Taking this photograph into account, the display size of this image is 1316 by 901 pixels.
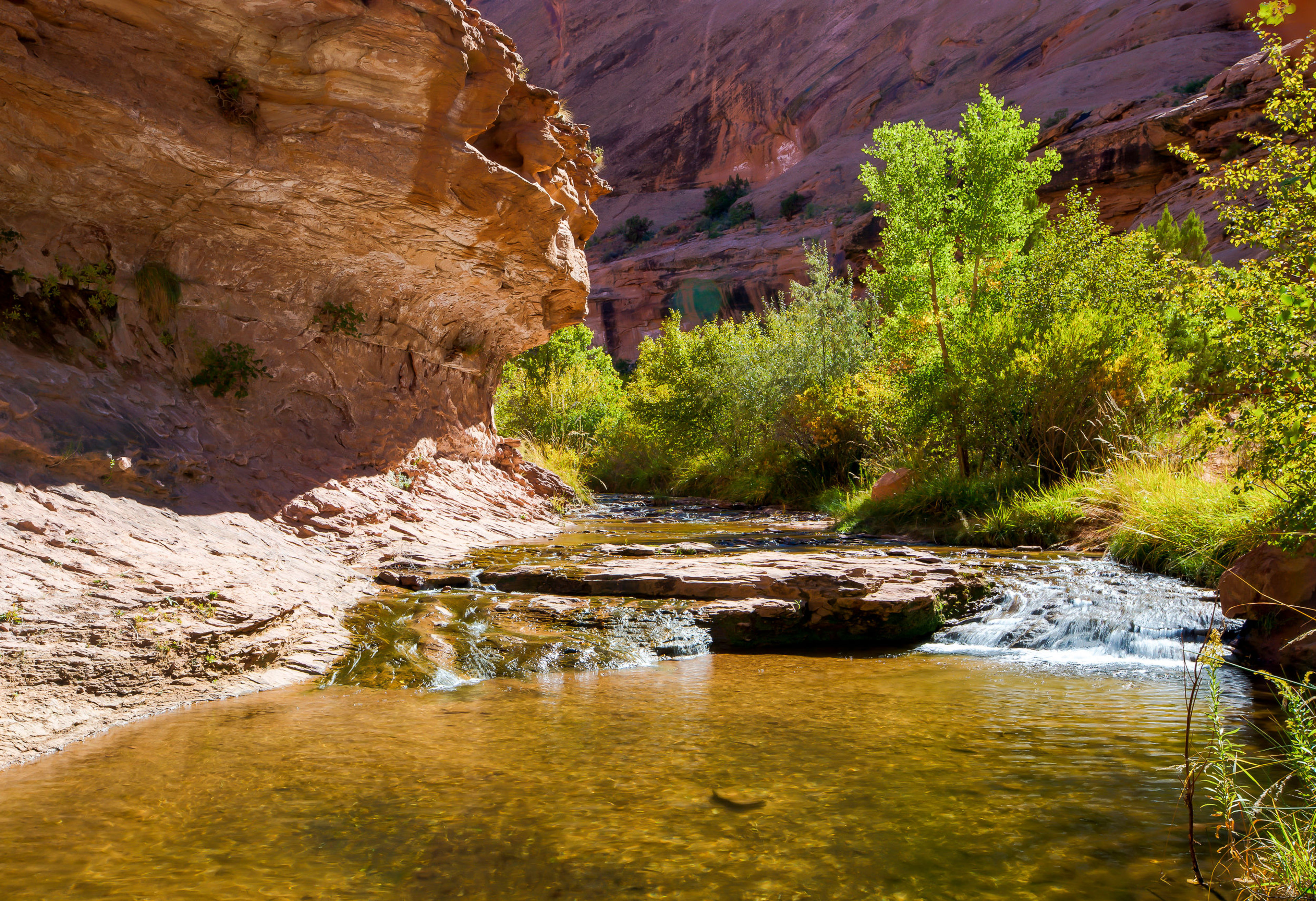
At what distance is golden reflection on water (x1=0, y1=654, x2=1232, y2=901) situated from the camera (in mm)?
2369

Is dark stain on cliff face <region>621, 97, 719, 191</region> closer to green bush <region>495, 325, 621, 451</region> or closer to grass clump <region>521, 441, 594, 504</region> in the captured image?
green bush <region>495, 325, 621, 451</region>

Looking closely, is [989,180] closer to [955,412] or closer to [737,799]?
[955,412]

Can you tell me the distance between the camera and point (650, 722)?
3893 millimetres

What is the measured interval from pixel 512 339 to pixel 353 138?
5890 mm

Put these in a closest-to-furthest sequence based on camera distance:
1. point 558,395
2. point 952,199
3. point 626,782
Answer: point 626,782, point 952,199, point 558,395

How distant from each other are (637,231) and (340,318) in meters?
55.1

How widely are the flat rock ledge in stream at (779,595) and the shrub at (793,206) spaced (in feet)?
166

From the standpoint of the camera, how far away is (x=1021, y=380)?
11430 millimetres

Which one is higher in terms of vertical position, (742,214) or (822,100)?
(822,100)

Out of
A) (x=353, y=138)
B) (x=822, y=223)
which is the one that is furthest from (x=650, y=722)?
(x=822, y=223)

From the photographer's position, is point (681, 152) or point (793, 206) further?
point (681, 152)

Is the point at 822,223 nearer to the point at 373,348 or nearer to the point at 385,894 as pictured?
the point at 373,348

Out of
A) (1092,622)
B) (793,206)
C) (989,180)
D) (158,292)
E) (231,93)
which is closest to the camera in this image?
(1092,622)

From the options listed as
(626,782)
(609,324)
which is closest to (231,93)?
(626,782)
